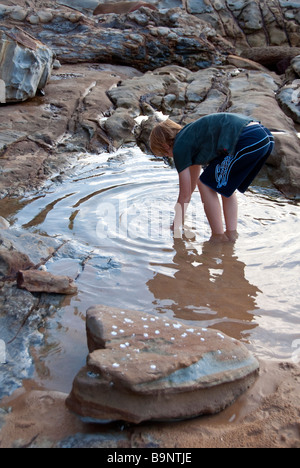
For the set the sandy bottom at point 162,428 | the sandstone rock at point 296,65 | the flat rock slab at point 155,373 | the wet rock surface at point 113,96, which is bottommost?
the wet rock surface at point 113,96

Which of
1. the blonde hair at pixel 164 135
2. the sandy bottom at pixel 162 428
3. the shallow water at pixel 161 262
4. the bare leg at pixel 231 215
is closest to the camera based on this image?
the sandy bottom at pixel 162 428

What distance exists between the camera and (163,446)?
1550 mm

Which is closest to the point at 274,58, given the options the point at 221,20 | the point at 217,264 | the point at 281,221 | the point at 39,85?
the point at 221,20

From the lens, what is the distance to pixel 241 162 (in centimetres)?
333

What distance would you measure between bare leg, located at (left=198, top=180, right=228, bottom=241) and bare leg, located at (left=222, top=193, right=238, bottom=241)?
0.09 m

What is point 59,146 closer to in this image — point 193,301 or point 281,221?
point 281,221

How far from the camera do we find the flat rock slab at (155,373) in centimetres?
162

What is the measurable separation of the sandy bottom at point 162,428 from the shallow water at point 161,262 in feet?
0.61

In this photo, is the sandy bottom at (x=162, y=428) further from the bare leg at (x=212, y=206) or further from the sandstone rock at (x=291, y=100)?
the sandstone rock at (x=291, y=100)

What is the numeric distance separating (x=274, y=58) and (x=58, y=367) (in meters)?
11.0

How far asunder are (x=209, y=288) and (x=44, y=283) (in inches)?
42.3

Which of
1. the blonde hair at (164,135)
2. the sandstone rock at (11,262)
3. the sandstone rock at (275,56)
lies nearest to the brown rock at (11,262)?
the sandstone rock at (11,262)

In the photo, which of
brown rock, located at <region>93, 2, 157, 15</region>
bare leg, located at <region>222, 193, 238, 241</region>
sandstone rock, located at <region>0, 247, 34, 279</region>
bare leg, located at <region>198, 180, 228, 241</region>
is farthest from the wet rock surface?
bare leg, located at <region>222, 193, 238, 241</region>

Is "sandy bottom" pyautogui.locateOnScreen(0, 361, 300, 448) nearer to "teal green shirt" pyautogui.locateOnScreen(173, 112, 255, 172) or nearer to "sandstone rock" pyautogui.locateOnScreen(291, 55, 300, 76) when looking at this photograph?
"teal green shirt" pyautogui.locateOnScreen(173, 112, 255, 172)
